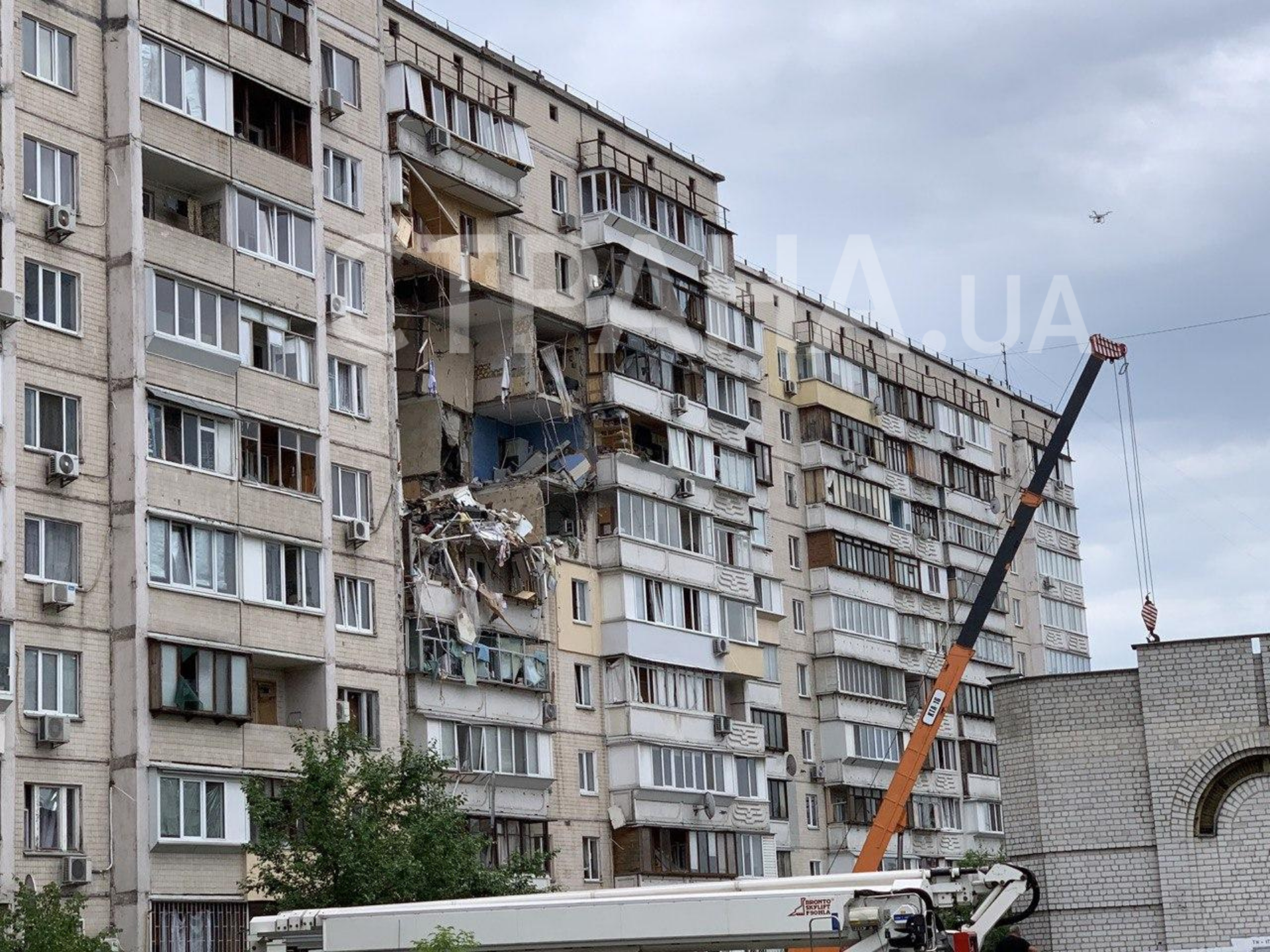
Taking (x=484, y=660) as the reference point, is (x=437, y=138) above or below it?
above

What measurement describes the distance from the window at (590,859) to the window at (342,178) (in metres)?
16.5

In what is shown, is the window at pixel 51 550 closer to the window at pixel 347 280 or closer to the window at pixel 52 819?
the window at pixel 52 819

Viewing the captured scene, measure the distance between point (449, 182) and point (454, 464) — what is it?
7058mm

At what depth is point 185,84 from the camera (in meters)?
41.9

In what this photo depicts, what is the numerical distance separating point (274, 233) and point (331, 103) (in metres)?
4.17

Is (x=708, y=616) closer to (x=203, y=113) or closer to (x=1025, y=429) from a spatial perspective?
(x=203, y=113)

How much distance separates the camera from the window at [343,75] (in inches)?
1860

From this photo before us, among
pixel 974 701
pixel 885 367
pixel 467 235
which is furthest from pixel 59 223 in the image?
pixel 974 701

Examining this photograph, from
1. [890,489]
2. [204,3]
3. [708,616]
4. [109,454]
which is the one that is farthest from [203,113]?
[890,489]

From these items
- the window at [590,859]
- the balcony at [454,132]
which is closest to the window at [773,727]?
the window at [590,859]

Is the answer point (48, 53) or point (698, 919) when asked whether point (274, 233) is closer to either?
point (48, 53)

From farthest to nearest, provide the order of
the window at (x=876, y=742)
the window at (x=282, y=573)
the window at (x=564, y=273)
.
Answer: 1. the window at (x=876, y=742)
2. the window at (x=564, y=273)
3. the window at (x=282, y=573)

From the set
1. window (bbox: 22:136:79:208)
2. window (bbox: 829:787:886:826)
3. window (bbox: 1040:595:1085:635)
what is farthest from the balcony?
window (bbox: 1040:595:1085:635)

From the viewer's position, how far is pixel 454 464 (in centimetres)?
5341
